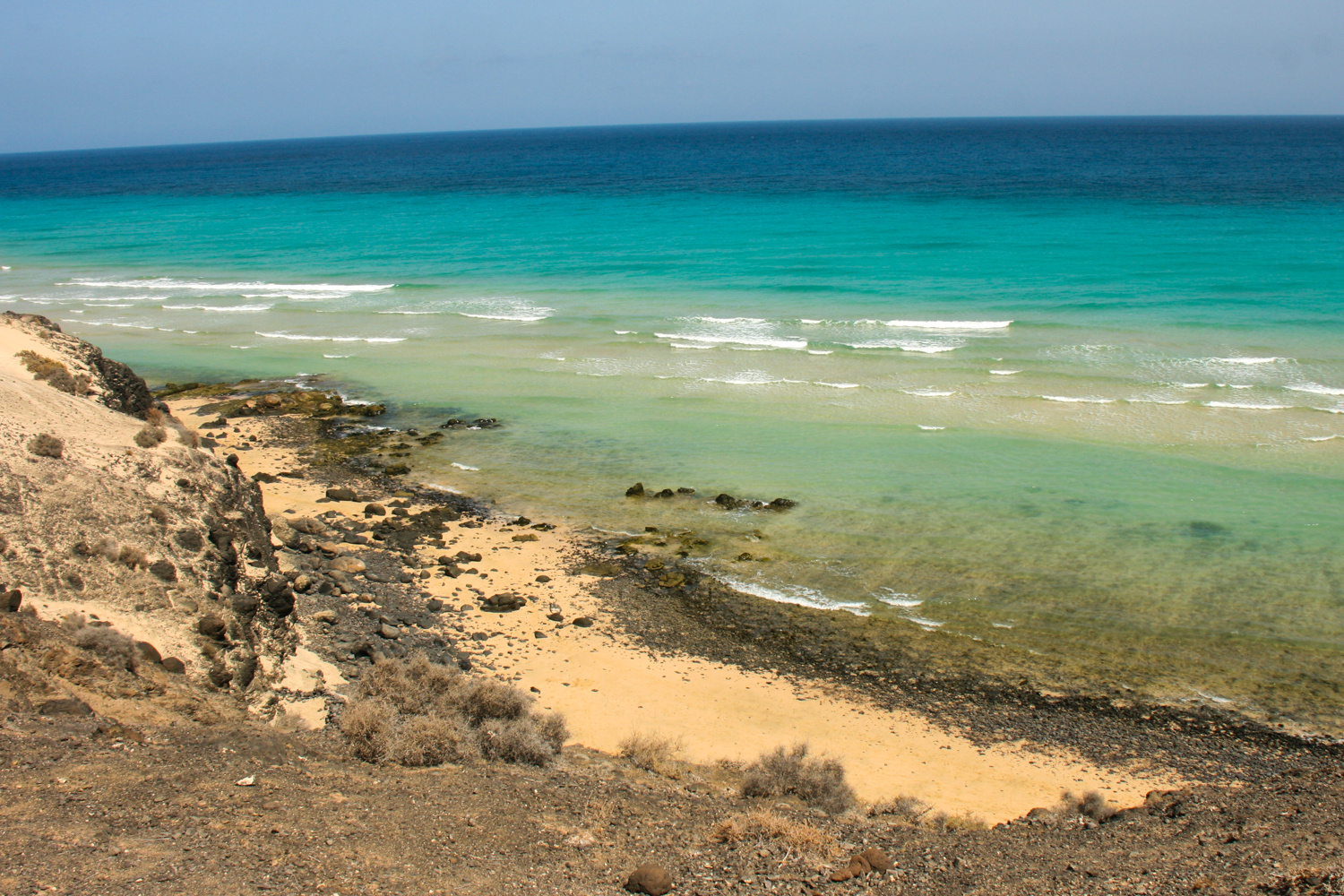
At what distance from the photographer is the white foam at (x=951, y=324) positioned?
2900cm

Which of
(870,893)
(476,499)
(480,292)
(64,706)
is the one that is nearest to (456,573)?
(476,499)

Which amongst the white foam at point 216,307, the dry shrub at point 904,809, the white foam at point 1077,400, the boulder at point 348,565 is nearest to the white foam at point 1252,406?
the white foam at point 1077,400

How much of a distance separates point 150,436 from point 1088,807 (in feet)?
36.5

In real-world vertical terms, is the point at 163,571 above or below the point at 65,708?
above

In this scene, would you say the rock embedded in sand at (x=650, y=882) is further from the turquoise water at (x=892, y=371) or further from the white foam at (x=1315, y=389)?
the white foam at (x=1315, y=389)

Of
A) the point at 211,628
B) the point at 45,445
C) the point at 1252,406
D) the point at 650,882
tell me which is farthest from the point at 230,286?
the point at 650,882

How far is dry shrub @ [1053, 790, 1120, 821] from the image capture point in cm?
853

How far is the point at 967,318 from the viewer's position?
98.3ft

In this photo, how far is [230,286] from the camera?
40062 millimetres

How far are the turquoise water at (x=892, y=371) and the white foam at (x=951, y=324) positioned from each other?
19 centimetres

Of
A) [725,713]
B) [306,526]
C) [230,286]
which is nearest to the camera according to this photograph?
[725,713]

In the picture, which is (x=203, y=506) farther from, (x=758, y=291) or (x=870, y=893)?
(x=758, y=291)

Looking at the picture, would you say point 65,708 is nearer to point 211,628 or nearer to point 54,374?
point 211,628

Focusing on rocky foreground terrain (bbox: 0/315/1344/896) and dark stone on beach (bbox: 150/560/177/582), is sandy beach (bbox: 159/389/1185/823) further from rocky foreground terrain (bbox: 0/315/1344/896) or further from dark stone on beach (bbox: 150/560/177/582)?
dark stone on beach (bbox: 150/560/177/582)
